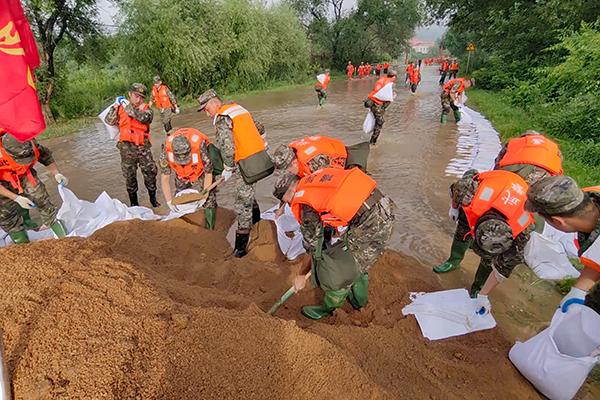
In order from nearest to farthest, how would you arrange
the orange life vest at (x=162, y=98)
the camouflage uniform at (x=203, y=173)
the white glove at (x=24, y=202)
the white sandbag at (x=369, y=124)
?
the white glove at (x=24, y=202) → the camouflage uniform at (x=203, y=173) → the white sandbag at (x=369, y=124) → the orange life vest at (x=162, y=98)

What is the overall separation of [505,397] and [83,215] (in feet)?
14.5

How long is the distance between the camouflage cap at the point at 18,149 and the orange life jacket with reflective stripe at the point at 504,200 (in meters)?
4.15

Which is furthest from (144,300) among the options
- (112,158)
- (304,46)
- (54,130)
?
(304,46)

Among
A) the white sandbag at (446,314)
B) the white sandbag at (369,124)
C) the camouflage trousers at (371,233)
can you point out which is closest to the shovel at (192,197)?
the camouflage trousers at (371,233)

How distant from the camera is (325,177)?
256 centimetres

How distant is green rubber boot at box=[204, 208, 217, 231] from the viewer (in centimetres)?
440

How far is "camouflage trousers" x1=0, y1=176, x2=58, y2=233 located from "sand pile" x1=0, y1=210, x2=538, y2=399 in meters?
1.19

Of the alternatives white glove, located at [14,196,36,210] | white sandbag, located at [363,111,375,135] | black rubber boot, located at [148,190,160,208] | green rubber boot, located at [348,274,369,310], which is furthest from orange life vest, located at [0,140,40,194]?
white sandbag, located at [363,111,375,135]

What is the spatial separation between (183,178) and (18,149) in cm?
157

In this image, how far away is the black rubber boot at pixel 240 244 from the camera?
13.1ft

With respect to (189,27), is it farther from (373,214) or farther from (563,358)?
(563,358)

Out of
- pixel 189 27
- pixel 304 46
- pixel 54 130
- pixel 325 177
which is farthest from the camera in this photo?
pixel 304 46

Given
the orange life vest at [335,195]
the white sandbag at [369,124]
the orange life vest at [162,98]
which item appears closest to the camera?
the orange life vest at [335,195]

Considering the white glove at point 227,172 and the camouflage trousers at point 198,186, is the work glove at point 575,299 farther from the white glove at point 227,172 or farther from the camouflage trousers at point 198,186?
the camouflage trousers at point 198,186
